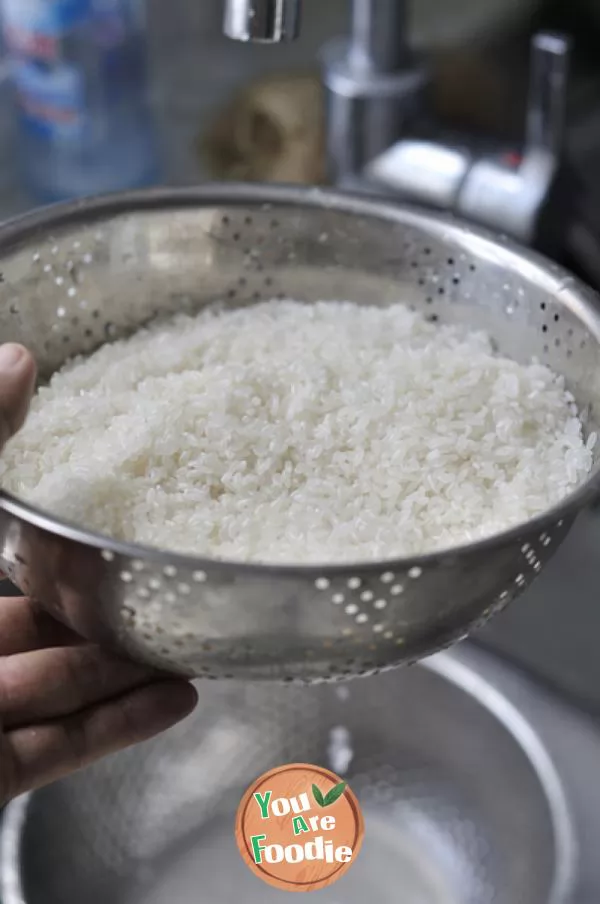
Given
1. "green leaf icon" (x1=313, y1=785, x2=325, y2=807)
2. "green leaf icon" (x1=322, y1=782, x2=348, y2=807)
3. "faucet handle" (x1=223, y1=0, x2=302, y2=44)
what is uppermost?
"faucet handle" (x1=223, y1=0, x2=302, y2=44)

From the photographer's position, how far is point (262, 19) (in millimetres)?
618

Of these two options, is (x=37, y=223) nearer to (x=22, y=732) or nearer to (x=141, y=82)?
(x=22, y=732)

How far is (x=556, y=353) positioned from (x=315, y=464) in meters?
0.17

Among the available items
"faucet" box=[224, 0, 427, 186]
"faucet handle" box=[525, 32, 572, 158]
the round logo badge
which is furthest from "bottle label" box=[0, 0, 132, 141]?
the round logo badge

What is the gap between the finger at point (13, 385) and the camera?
1.76 feet

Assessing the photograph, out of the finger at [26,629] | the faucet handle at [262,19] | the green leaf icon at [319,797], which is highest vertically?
the faucet handle at [262,19]

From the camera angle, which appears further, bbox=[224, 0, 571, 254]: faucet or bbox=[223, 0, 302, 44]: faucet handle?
bbox=[224, 0, 571, 254]: faucet

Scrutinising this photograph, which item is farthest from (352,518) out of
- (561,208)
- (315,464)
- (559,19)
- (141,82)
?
(559,19)

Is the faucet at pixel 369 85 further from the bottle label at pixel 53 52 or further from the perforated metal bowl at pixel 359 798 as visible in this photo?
the perforated metal bowl at pixel 359 798

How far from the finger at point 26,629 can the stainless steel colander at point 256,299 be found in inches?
5.1

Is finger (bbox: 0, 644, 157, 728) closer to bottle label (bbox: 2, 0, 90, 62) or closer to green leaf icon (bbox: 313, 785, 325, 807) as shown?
green leaf icon (bbox: 313, 785, 325, 807)

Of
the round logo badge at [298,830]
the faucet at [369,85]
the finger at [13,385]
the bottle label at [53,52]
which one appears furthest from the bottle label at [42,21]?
the round logo badge at [298,830]

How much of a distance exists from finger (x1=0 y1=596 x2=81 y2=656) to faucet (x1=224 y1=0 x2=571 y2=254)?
0.48 meters

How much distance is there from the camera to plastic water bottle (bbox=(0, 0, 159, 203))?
3.40 feet
